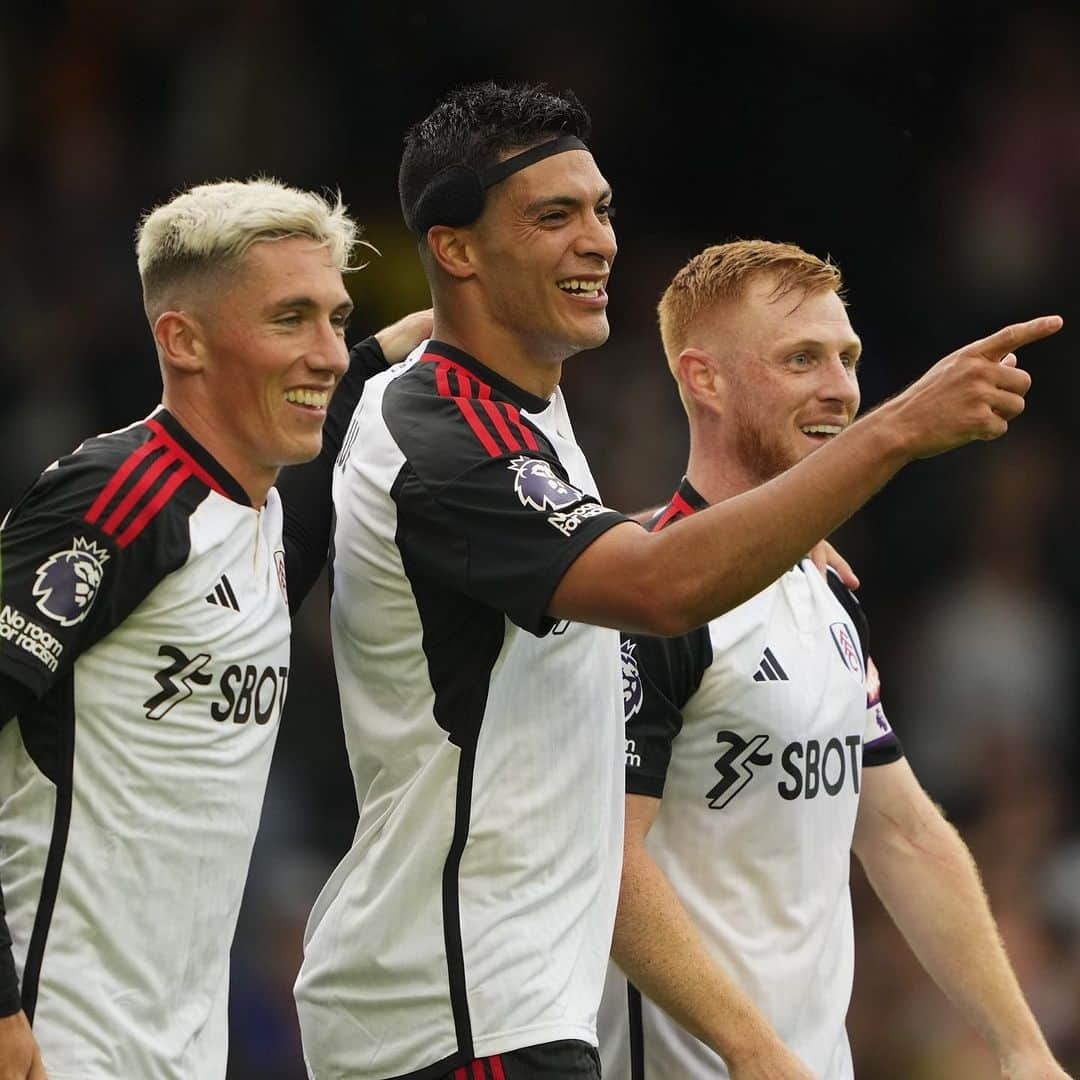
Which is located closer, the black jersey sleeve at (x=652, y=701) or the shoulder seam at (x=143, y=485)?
the shoulder seam at (x=143, y=485)

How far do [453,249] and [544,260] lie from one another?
20cm

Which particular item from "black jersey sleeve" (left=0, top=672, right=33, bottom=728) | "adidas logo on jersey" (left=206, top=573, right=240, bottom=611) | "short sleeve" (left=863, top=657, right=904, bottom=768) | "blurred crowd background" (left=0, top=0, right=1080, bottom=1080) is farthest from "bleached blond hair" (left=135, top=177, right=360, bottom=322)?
"blurred crowd background" (left=0, top=0, right=1080, bottom=1080)

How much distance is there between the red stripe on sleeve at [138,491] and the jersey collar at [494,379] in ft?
2.01

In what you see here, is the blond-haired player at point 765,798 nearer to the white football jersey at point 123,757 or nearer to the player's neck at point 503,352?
the player's neck at point 503,352

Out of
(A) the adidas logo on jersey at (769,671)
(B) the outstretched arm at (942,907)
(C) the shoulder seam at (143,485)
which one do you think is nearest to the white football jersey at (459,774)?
(C) the shoulder seam at (143,485)

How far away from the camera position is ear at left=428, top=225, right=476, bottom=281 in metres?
4.19

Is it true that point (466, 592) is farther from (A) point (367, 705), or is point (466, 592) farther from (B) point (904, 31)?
(B) point (904, 31)

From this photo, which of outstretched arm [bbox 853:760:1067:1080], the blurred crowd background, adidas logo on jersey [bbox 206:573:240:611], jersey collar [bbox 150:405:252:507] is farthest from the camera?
the blurred crowd background

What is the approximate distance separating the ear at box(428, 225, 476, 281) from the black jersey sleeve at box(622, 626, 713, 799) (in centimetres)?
87

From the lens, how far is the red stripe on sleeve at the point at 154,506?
11.9ft

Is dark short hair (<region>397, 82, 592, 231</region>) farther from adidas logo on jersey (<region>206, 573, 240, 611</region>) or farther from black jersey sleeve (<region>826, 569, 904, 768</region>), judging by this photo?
black jersey sleeve (<region>826, 569, 904, 768</region>)

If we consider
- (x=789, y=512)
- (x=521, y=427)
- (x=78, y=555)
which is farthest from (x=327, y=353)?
(x=789, y=512)

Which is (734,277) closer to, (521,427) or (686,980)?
(521,427)

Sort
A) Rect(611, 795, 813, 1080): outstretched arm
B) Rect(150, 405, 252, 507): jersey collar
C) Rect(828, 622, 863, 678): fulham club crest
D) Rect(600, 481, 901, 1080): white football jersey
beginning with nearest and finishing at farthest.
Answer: Rect(150, 405, 252, 507): jersey collar → Rect(611, 795, 813, 1080): outstretched arm → Rect(600, 481, 901, 1080): white football jersey → Rect(828, 622, 863, 678): fulham club crest
